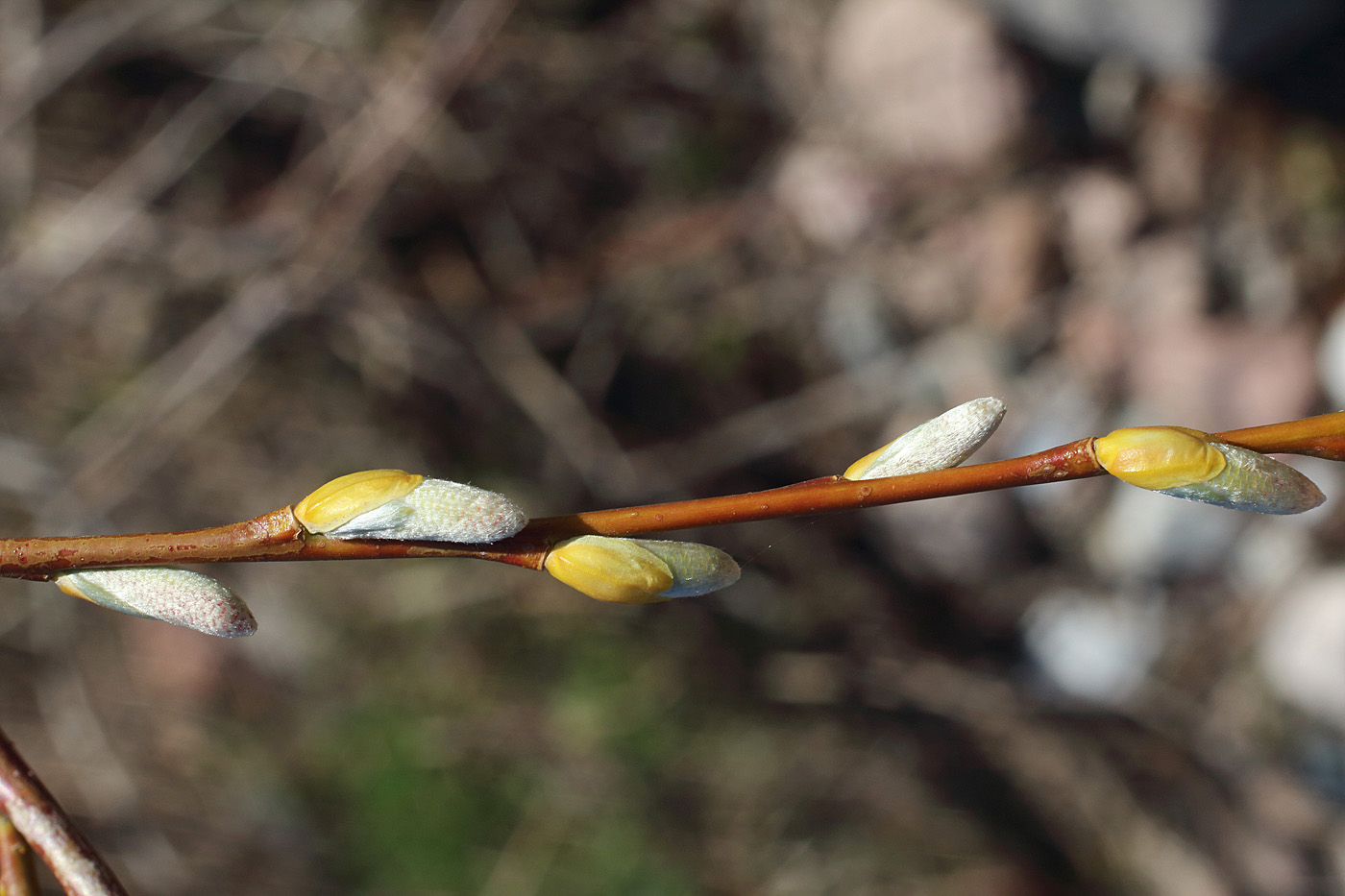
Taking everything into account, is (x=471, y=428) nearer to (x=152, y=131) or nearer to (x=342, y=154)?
(x=342, y=154)

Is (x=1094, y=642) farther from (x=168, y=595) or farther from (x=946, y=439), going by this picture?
(x=168, y=595)

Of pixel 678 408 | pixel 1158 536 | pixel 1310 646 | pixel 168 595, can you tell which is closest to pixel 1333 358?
pixel 1158 536

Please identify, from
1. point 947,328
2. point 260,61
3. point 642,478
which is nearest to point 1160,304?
point 947,328

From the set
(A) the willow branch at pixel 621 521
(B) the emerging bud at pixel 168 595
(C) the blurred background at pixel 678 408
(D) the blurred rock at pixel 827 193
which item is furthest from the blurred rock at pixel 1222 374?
(B) the emerging bud at pixel 168 595

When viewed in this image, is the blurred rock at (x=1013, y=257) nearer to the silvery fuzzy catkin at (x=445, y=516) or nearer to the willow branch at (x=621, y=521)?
the willow branch at (x=621, y=521)

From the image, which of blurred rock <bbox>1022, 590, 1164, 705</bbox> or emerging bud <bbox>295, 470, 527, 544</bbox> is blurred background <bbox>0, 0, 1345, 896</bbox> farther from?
emerging bud <bbox>295, 470, 527, 544</bbox>

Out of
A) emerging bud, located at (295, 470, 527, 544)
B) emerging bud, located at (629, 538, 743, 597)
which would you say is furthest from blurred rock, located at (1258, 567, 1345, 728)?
emerging bud, located at (295, 470, 527, 544)

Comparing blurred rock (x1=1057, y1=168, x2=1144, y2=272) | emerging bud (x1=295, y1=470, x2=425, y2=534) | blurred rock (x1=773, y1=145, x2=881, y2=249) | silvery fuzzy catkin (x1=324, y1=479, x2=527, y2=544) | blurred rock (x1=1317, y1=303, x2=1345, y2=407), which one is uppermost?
blurred rock (x1=773, y1=145, x2=881, y2=249)
